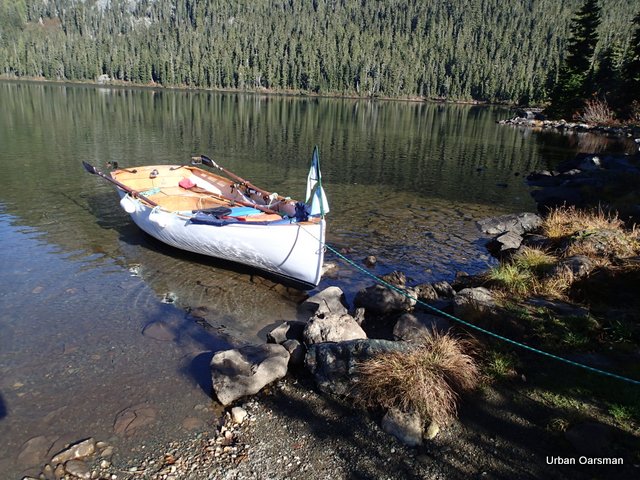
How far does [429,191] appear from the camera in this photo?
23.1 metres

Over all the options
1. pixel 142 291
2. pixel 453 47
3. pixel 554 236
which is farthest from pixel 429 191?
pixel 453 47

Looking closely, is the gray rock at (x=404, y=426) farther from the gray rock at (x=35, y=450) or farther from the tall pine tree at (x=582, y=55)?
the tall pine tree at (x=582, y=55)

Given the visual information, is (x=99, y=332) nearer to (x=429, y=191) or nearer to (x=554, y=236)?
(x=554, y=236)

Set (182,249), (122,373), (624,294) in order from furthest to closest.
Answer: (182,249)
(624,294)
(122,373)

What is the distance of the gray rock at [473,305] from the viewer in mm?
7916

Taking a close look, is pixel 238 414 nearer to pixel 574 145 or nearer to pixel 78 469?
pixel 78 469

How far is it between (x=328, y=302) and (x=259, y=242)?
2416 millimetres

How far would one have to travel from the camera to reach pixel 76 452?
582cm

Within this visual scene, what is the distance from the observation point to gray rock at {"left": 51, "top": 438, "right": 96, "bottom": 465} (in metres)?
5.73

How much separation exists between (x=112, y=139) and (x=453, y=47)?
541ft

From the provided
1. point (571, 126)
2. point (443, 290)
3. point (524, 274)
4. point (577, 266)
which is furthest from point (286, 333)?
point (571, 126)

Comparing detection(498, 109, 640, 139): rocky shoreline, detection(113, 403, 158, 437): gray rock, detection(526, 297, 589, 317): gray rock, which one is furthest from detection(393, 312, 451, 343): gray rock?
detection(498, 109, 640, 139): rocky shoreline

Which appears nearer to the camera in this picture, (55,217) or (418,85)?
(55,217)

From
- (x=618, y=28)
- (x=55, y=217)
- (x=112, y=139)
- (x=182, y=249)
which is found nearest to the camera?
(x=182, y=249)
